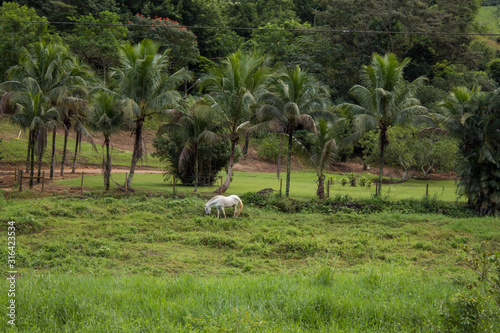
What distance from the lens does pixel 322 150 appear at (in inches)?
922

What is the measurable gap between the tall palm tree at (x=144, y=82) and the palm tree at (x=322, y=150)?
7.65m

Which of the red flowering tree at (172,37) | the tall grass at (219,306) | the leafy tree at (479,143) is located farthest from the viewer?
the red flowering tree at (172,37)

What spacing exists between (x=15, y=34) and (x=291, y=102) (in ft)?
92.7

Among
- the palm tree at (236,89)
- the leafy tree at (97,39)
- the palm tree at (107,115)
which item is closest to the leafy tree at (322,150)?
the palm tree at (236,89)

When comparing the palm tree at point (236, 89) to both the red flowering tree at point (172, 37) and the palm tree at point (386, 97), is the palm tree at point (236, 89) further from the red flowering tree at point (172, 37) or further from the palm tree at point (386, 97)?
the red flowering tree at point (172, 37)

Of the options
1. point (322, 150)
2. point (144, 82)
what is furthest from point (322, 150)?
point (144, 82)

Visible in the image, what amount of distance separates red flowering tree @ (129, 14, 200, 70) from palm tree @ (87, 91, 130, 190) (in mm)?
24486

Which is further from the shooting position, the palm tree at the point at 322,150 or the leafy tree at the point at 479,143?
the palm tree at the point at 322,150

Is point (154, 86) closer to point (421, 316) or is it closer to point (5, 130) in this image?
point (421, 316)

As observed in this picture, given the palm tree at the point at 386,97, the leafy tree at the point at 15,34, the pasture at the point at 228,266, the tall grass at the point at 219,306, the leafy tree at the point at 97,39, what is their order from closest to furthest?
the tall grass at the point at 219,306, the pasture at the point at 228,266, the palm tree at the point at 386,97, the leafy tree at the point at 15,34, the leafy tree at the point at 97,39

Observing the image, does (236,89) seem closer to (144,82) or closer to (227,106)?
(227,106)

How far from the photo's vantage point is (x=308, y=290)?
8164 millimetres

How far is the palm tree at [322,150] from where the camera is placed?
2279 centimetres

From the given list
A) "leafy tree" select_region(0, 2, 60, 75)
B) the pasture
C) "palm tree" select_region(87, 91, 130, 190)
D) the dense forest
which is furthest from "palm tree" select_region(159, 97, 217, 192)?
"leafy tree" select_region(0, 2, 60, 75)
